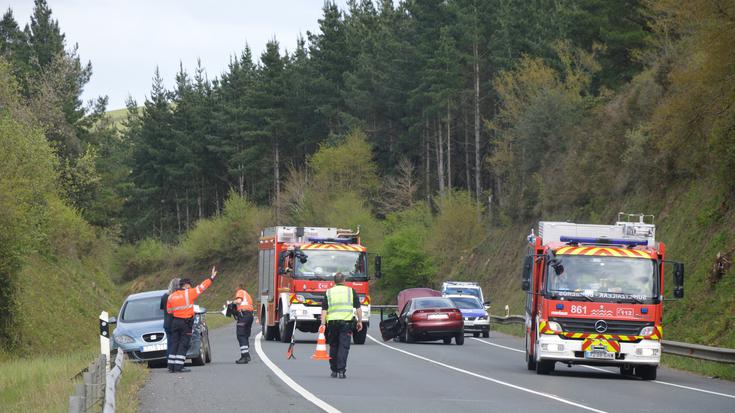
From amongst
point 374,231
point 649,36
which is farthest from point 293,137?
point 649,36

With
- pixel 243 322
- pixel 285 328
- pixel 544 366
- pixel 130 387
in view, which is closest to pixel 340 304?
pixel 130 387

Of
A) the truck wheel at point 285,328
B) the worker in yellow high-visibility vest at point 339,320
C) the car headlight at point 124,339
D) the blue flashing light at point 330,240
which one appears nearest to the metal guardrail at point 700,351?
the worker in yellow high-visibility vest at point 339,320

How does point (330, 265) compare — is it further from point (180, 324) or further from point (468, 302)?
point (180, 324)

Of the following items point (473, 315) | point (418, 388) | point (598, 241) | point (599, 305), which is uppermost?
point (598, 241)

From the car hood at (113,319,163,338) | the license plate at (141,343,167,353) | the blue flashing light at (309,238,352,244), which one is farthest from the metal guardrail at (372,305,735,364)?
the car hood at (113,319,163,338)

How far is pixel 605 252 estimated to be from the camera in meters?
22.9

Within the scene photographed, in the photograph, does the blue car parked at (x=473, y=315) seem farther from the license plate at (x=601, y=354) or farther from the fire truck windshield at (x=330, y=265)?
the license plate at (x=601, y=354)

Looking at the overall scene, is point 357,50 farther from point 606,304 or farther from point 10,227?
point 606,304

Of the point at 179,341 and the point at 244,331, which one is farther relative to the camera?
the point at 244,331

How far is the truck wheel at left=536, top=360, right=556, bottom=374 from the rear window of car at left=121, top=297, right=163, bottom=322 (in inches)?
309

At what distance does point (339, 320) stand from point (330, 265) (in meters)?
13.6

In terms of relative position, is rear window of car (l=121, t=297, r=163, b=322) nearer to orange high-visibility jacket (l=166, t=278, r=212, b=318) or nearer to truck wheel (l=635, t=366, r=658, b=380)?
orange high-visibility jacket (l=166, t=278, r=212, b=318)

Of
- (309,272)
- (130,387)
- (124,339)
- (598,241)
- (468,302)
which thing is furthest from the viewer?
(468,302)

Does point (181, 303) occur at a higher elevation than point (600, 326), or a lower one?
higher
